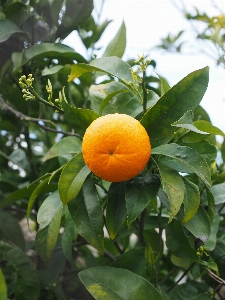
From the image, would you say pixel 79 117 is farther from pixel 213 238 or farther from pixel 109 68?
pixel 213 238

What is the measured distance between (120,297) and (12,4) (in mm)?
688

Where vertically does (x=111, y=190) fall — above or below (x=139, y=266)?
above

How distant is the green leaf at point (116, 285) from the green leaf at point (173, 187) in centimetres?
14

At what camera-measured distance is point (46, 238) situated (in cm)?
79

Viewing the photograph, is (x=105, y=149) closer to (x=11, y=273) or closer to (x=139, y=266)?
(x=139, y=266)

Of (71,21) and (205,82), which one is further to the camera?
(71,21)

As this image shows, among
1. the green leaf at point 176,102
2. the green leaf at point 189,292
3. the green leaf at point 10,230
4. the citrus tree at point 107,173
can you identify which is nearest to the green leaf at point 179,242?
the citrus tree at point 107,173

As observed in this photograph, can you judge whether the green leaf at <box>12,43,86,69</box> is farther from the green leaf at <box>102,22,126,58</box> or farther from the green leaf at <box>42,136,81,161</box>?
the green leaf at <box>42,136,81,161</box>

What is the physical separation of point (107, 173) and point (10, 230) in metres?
0.40

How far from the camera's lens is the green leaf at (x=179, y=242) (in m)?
0.78

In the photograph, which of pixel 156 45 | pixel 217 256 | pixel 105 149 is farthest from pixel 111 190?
pixel 156 45

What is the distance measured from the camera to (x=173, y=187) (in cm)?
64

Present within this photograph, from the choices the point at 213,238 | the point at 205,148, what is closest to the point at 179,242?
the point at 213,238

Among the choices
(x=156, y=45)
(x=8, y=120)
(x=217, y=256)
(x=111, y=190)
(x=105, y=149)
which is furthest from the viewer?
(x=156, y=45)
